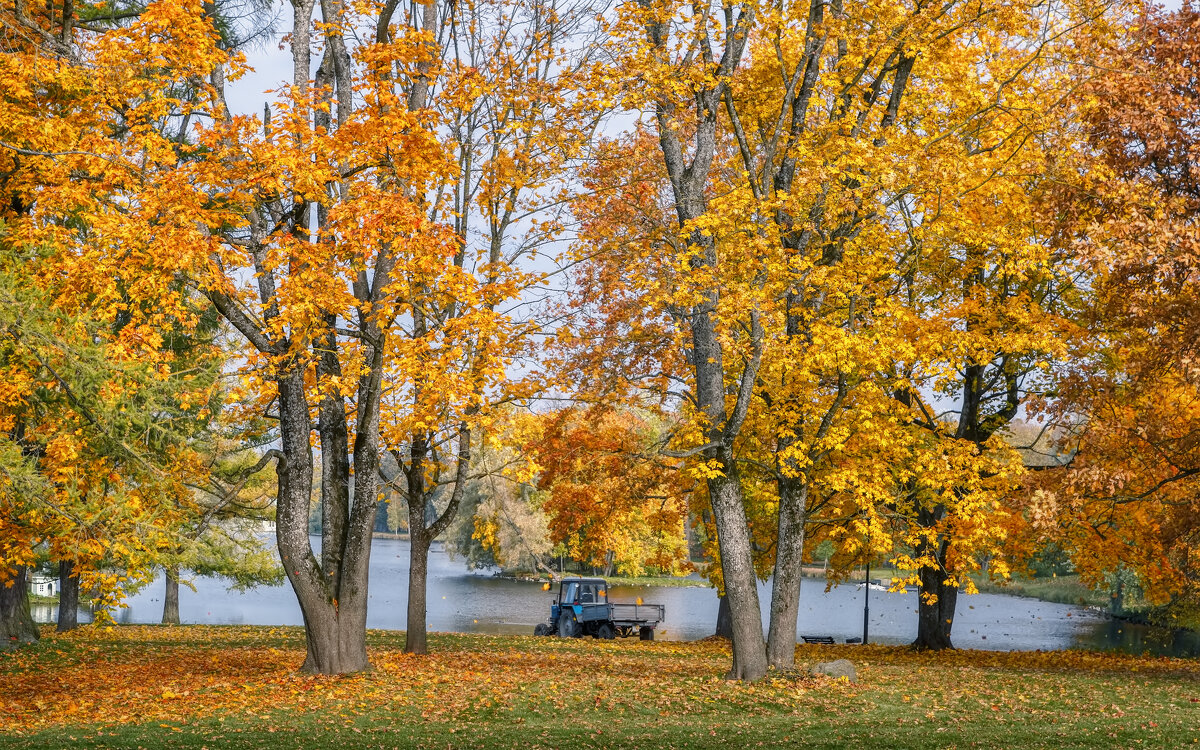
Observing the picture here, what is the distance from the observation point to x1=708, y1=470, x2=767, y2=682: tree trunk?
42.2ft

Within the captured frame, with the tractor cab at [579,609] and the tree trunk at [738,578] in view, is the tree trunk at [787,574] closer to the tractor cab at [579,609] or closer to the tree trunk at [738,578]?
the tree trunk at [738,578]

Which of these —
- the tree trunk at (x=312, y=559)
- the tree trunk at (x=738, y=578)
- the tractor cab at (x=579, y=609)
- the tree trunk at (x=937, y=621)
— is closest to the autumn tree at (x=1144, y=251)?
the tree trunk at (x=738, y=578)

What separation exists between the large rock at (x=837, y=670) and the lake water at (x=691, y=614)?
15778 mm

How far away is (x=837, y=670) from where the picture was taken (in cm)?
1302

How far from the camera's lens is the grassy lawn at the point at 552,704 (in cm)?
884

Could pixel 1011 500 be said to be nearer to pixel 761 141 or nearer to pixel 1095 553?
pixel 1095 553

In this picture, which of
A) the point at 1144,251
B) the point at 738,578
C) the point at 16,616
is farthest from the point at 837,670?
the point at 16,616

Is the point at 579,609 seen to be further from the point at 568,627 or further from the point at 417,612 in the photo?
the point at 417,612

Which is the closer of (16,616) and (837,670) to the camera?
(837,670)

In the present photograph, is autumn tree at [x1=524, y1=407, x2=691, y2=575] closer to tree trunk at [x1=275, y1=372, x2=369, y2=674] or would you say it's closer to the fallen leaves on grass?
the fallen leaves on grass

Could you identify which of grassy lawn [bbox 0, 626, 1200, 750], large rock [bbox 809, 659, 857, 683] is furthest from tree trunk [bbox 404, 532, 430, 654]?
large rock [bbox 809, 659, 857, 683]

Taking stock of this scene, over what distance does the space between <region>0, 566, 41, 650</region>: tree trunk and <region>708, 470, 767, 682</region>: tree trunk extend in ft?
41.6

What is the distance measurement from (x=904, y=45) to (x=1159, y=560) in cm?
1065

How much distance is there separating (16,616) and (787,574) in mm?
13998
